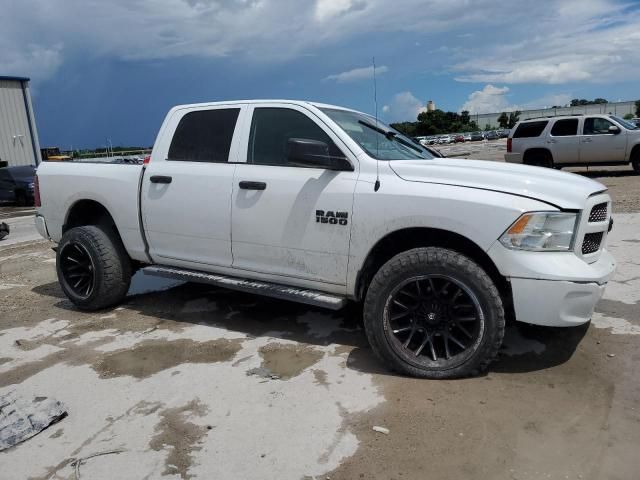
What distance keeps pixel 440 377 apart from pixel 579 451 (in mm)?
951

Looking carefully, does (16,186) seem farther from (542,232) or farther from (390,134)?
(542,232)

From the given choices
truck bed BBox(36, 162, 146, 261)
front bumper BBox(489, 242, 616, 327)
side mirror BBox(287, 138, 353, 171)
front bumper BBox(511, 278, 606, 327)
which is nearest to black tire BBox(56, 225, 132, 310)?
truck bed BBox(36, 162, 146, 261)

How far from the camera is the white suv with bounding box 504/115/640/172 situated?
1531cm

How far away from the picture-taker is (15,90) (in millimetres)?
29000

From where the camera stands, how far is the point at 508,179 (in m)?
3.39

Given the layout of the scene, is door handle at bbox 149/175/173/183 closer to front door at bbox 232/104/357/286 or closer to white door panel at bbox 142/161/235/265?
white door panel at bbox 142/161/235/265

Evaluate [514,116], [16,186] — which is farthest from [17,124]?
[514,116]

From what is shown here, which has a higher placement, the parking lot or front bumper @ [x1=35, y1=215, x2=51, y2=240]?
front bumper @ [x1=35, y1=215, x2=51, y2=240]

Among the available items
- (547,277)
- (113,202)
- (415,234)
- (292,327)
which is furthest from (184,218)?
(547,277)

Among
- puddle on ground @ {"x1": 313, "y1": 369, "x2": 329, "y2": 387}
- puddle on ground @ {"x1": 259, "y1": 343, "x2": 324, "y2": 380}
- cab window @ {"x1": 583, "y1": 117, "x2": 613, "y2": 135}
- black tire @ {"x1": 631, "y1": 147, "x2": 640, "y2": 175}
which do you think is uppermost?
cab window @ {"x1": 583, "y1": 117, "x2": 613, "y2": 135}

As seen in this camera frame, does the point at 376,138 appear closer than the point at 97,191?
Yes

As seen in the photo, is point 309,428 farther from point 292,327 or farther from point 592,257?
point 592,257

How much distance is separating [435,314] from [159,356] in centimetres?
214

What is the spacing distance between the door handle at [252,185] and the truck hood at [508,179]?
1018 mm
